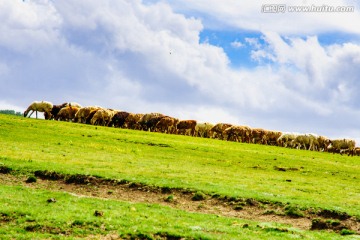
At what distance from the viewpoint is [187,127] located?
84000 mm

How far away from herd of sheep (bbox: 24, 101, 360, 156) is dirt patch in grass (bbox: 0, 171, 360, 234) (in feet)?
183

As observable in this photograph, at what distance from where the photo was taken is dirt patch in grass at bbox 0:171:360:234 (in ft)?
71.4

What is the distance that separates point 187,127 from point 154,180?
5695cm

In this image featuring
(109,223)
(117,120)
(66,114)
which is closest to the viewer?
(109,223)

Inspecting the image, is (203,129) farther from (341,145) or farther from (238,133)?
(341,145)

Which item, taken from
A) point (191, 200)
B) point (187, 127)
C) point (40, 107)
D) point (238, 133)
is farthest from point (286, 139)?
point (191, 200)

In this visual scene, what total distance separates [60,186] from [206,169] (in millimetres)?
13599

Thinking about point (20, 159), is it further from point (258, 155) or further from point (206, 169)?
point (258, 155)

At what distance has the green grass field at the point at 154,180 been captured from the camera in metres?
16.3

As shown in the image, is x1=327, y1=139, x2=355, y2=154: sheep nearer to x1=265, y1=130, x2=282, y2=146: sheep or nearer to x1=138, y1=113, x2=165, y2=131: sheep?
x1=265, y1=130, x2=282, y2=146: sheep

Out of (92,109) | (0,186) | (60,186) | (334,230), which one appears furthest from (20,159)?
(92,109)

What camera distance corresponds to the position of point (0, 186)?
22078 millimetres

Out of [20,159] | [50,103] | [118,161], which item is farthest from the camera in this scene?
[50,103]

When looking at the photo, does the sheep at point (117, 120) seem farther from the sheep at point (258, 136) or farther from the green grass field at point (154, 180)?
the green grass field at point (154, 180)
